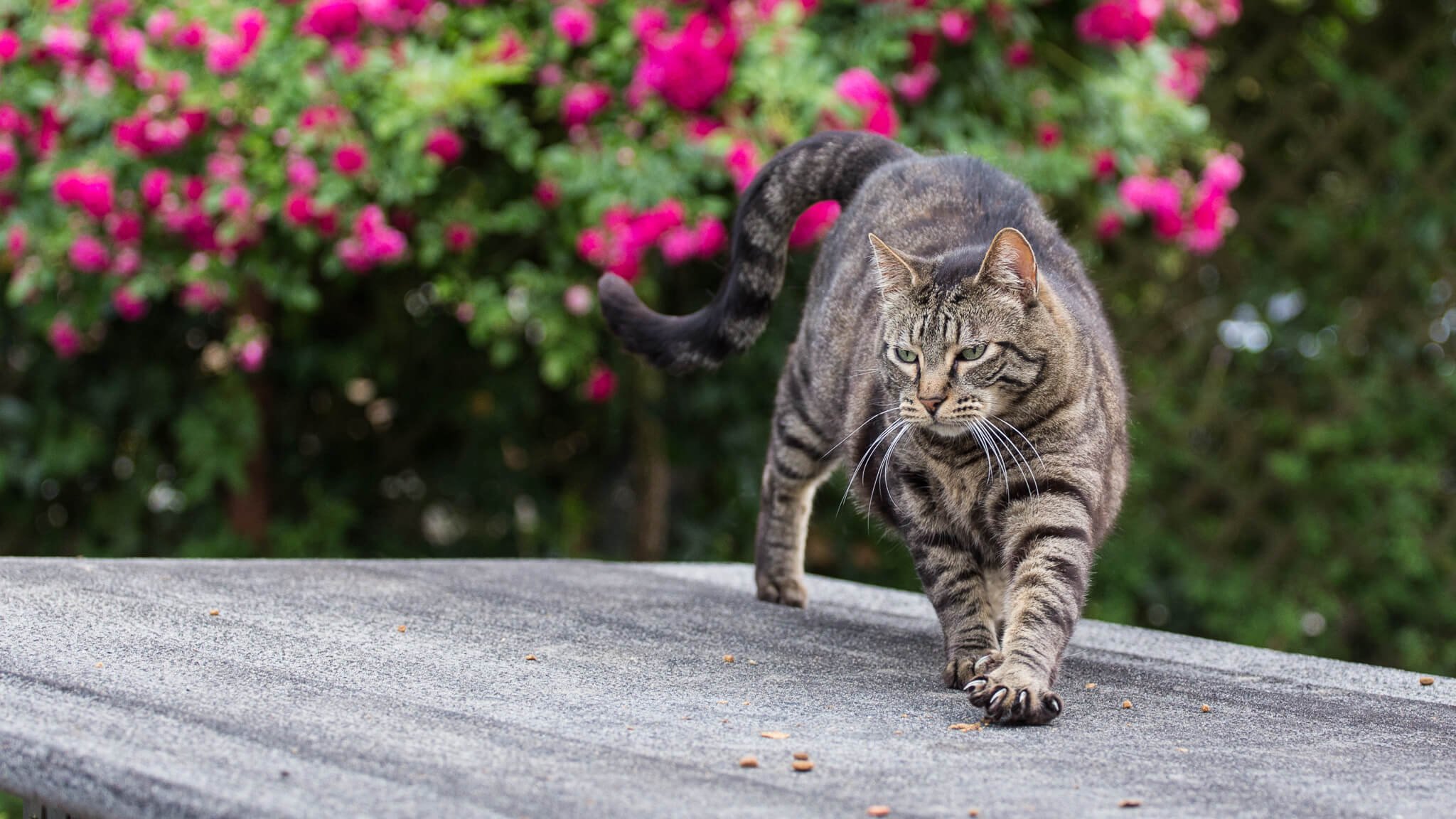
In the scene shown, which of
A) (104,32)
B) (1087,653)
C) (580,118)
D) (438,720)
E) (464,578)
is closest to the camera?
(438,720)

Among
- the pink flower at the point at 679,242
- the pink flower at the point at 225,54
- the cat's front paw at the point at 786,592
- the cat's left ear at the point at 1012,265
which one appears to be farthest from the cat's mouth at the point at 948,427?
the pink flower at the point at 225,54

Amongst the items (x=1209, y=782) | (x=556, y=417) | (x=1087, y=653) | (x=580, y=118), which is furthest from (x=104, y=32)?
(x=1209, y=782)

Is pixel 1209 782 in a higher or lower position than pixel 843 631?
higher

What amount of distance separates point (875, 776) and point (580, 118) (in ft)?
6.31

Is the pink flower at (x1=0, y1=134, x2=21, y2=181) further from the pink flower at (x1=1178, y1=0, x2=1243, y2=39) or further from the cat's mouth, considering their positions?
the pink flower at (x1=1178, y1=0, x2=1243, y2=39)

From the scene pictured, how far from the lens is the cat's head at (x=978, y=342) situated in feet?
6.59

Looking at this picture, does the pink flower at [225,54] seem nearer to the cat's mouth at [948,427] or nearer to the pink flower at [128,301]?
the pink flower at [128,301]

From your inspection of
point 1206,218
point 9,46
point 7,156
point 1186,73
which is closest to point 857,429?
point 1206,218

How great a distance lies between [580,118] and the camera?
3092 mm

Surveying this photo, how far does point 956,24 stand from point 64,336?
2.18 metres

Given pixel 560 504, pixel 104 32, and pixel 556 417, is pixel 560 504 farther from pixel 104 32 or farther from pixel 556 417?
pixel 104 32

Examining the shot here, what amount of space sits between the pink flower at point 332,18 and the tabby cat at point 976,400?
88cm

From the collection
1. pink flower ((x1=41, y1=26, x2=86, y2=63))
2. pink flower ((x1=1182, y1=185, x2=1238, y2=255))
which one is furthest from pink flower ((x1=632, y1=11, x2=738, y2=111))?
pink flower ((x1=41, y1=26, x2=86, y2=63))

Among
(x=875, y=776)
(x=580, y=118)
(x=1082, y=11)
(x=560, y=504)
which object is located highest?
(x=1082, y=11)
